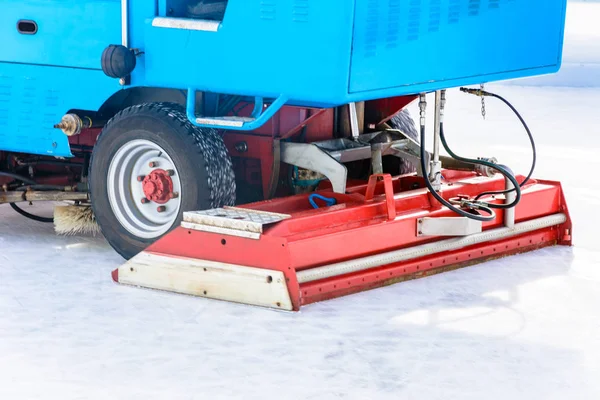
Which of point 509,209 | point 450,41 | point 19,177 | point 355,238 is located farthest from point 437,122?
point 19,177

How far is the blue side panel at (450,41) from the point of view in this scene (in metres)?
3.87

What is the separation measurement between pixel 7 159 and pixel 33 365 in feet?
6.90

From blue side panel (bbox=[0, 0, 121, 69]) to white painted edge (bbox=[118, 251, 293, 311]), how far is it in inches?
35.7

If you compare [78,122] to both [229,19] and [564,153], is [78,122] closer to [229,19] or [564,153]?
[229,19]

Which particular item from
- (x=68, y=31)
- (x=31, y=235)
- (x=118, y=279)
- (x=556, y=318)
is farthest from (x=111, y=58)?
(x=556, y=318)

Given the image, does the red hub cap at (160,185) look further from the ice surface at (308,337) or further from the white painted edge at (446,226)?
the white painted edge at (446,226)

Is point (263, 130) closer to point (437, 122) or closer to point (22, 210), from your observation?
point (437, 122)

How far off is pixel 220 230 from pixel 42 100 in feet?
3.96

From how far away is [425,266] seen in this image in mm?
4258

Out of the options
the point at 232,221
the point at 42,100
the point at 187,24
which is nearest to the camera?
the point at 232,221

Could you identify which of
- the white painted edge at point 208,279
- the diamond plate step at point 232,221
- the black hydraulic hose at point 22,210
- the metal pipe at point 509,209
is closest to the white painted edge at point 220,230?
the diamond plate step at point 232,221

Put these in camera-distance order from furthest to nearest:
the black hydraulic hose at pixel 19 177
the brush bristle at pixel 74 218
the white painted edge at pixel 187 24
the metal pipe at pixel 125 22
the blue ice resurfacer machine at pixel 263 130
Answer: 1. the black hydraulic hose at pixel 19 177
2. the brush bristle at pixel 74 218
3. the metal pipe at pixel 125 22
4. the white painted edge at pixel 187 24
5. the blue ice resurfacer machine at pixel 263 130

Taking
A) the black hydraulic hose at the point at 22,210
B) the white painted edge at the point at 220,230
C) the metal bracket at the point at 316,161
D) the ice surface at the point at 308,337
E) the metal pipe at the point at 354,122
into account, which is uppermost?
the metal pipe at the point at 354,122

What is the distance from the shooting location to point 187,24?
418 cm
